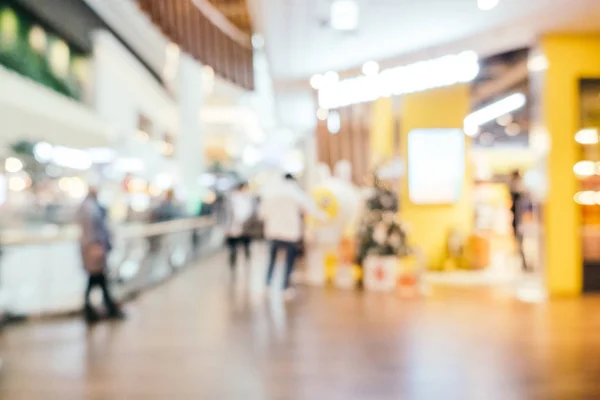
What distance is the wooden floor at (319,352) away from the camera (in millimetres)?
3795

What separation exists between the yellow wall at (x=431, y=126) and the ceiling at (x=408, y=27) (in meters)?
1.21

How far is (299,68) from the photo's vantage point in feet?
29.8

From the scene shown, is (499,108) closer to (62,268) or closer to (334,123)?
(334,123)

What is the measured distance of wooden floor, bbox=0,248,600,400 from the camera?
12.5 ft

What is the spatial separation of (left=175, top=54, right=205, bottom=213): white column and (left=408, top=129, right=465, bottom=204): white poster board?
388 inches

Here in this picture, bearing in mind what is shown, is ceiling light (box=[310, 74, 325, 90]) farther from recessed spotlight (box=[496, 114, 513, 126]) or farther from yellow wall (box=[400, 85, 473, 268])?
recessed spotlight (box=[496, 114, 513, 126])

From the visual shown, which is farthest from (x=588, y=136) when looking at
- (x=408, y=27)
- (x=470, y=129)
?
(x=470, y=129)

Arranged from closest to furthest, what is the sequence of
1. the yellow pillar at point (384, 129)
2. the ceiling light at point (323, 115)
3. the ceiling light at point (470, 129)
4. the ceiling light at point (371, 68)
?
1. the ceiling light at point (371, 68)
2. the ceiling light at point (470, 129)
3. the yellow pillar at point (384, 129)
4. the ceiling light at point (323, 115)

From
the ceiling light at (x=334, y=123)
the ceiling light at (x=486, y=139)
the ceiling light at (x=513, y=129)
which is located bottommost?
the ceiling light at (x=334, y=123)

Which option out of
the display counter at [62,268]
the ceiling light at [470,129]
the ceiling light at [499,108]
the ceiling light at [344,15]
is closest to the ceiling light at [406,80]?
the ceiling light at [470,129]

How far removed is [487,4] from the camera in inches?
244

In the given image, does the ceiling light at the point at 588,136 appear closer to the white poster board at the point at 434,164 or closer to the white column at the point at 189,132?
the white poster board at the point at 434,164

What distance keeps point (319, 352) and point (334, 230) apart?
14.0 ft

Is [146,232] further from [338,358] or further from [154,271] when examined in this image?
[338,358]
